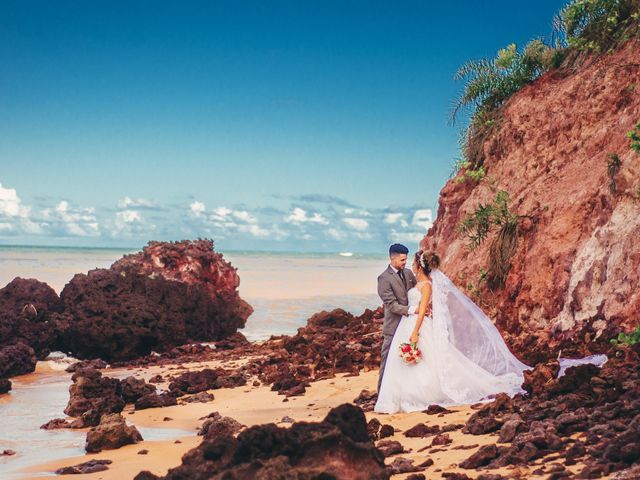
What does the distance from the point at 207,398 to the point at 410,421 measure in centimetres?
397

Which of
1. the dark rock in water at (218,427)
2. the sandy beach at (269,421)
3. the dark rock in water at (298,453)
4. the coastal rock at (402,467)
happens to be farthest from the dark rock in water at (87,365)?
the dark rock in water at (298,453)

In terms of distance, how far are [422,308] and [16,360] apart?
28.9 ft

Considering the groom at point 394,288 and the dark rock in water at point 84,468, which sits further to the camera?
the groom at point 394,288

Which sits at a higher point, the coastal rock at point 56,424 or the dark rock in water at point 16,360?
the dark rock in water at point 16,360

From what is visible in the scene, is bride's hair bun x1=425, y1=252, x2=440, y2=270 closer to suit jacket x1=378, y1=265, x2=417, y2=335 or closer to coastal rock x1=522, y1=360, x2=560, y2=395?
suit jacket x1=378, y1=265, x2=417, y2=335

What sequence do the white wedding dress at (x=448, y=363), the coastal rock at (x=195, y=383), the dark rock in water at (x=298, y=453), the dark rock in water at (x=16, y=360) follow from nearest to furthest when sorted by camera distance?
the dark rock in water at (x=298, y=453), the white wedding dress at (x=448, y=363), the coastal rock at (x=195, y=383), the dark rock in water at (x=16, y=360)

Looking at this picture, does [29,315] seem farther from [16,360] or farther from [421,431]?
[421,431]

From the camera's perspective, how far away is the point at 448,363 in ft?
32.4

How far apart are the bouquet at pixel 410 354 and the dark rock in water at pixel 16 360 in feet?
27.5

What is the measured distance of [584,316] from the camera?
35.5ft

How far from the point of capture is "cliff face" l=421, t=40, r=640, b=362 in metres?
10.7

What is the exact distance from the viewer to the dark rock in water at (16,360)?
15.1 m

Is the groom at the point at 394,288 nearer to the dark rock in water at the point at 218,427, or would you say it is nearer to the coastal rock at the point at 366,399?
the coastal rock at the point at 366,399

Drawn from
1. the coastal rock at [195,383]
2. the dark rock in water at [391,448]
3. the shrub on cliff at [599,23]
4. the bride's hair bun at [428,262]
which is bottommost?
the coastal rock at [195,383]
